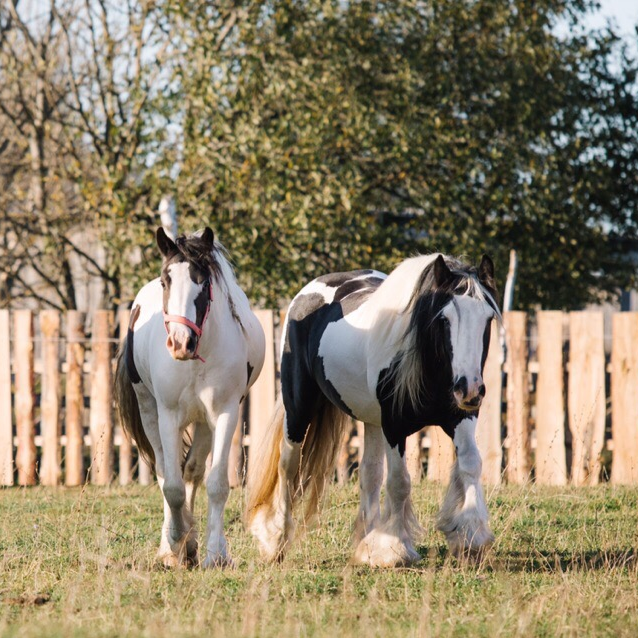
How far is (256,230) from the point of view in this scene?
11.2 m

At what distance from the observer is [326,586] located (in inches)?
187

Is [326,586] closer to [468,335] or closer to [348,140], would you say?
[468,335]

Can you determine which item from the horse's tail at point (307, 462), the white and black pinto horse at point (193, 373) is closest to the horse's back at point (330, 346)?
the horse's tail at point (307, 462)

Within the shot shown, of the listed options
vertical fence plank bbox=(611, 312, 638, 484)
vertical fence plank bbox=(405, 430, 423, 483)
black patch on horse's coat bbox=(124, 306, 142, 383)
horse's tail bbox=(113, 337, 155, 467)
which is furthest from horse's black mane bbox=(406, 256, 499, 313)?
vertical fence plank bbox=(611, 312, 638, 484)

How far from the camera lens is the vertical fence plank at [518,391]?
9.55 m

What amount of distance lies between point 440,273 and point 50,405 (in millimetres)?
6206

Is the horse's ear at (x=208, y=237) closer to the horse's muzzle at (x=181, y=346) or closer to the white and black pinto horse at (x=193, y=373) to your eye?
the white and black pinto horse at (x=193, y=373)

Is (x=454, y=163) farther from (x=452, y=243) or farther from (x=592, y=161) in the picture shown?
(x=592, y=161)

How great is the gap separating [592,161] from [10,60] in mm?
8442

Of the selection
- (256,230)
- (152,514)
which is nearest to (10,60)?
(256,230)

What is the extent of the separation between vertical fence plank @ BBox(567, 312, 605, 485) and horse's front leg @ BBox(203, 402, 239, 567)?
15.8 feet

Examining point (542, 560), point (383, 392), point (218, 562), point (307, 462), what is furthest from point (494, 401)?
point (218, 562)

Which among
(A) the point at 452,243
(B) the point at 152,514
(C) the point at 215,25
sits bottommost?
(B) the point at 152,514

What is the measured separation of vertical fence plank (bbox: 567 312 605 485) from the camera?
9.34 m
